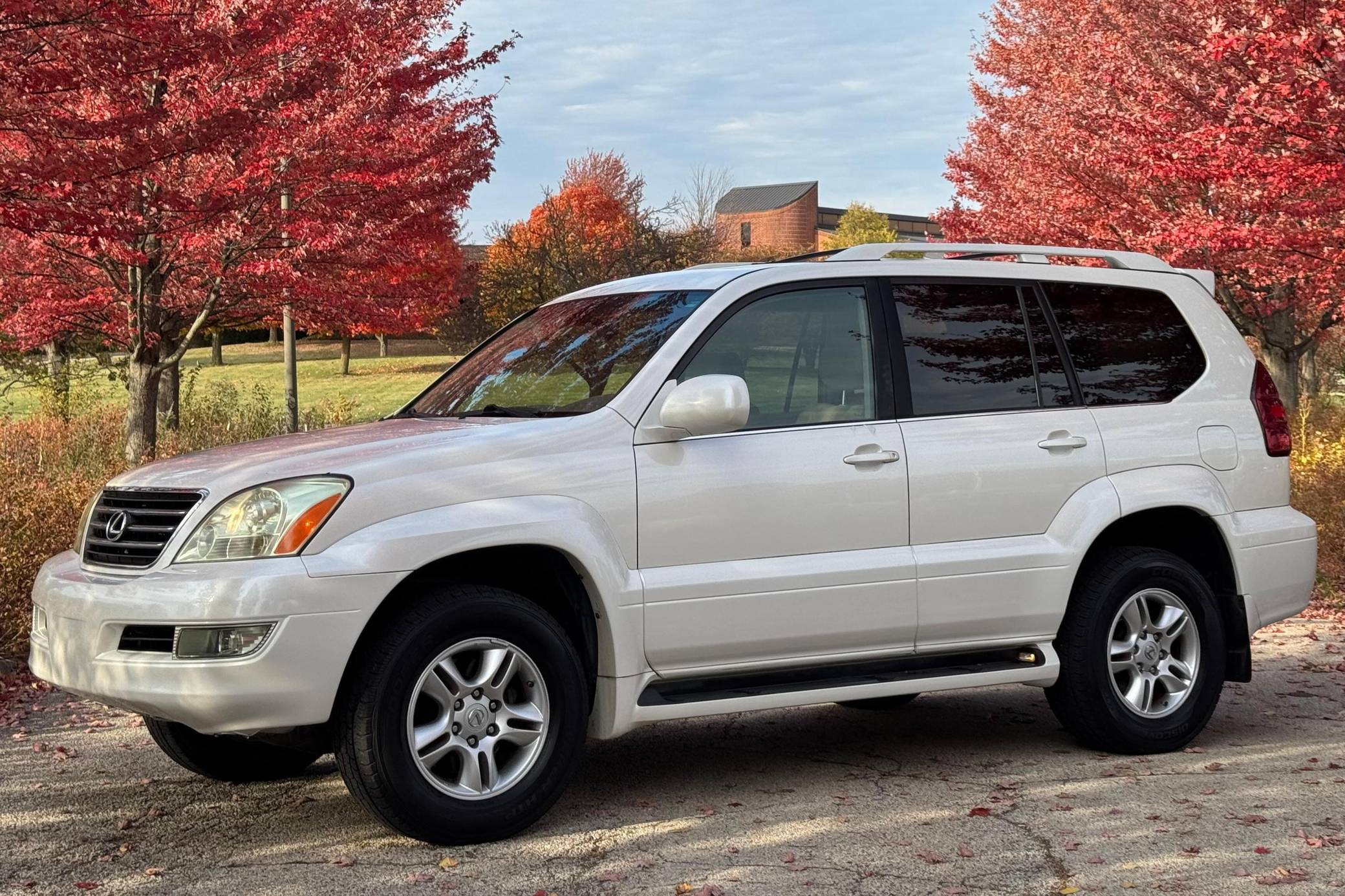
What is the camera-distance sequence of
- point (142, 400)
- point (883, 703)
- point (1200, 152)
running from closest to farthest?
point (883, 703), point (1200, 152), point (142, 400)

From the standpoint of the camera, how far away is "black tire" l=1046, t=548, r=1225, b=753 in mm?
6129

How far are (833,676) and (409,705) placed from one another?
5.41 feet

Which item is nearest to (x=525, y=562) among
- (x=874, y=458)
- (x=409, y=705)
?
(x=409, y=705)

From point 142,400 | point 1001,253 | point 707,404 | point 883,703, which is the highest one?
point 1001,253

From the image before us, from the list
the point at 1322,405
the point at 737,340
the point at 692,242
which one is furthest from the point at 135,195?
the point at 692,242

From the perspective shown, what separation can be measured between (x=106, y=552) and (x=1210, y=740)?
459cm

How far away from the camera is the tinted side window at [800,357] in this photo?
18.3 ft

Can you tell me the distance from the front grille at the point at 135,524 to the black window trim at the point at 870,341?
173cm

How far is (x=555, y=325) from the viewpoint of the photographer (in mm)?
6273

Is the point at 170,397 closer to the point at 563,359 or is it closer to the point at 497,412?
the point at 563,359

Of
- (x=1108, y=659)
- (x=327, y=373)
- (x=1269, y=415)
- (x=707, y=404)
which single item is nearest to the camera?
(x=707, y=404)

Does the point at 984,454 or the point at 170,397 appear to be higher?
the point at 984,454

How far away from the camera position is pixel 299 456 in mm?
4980

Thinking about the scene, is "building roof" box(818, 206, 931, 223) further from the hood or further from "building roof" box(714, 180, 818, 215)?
the hood
